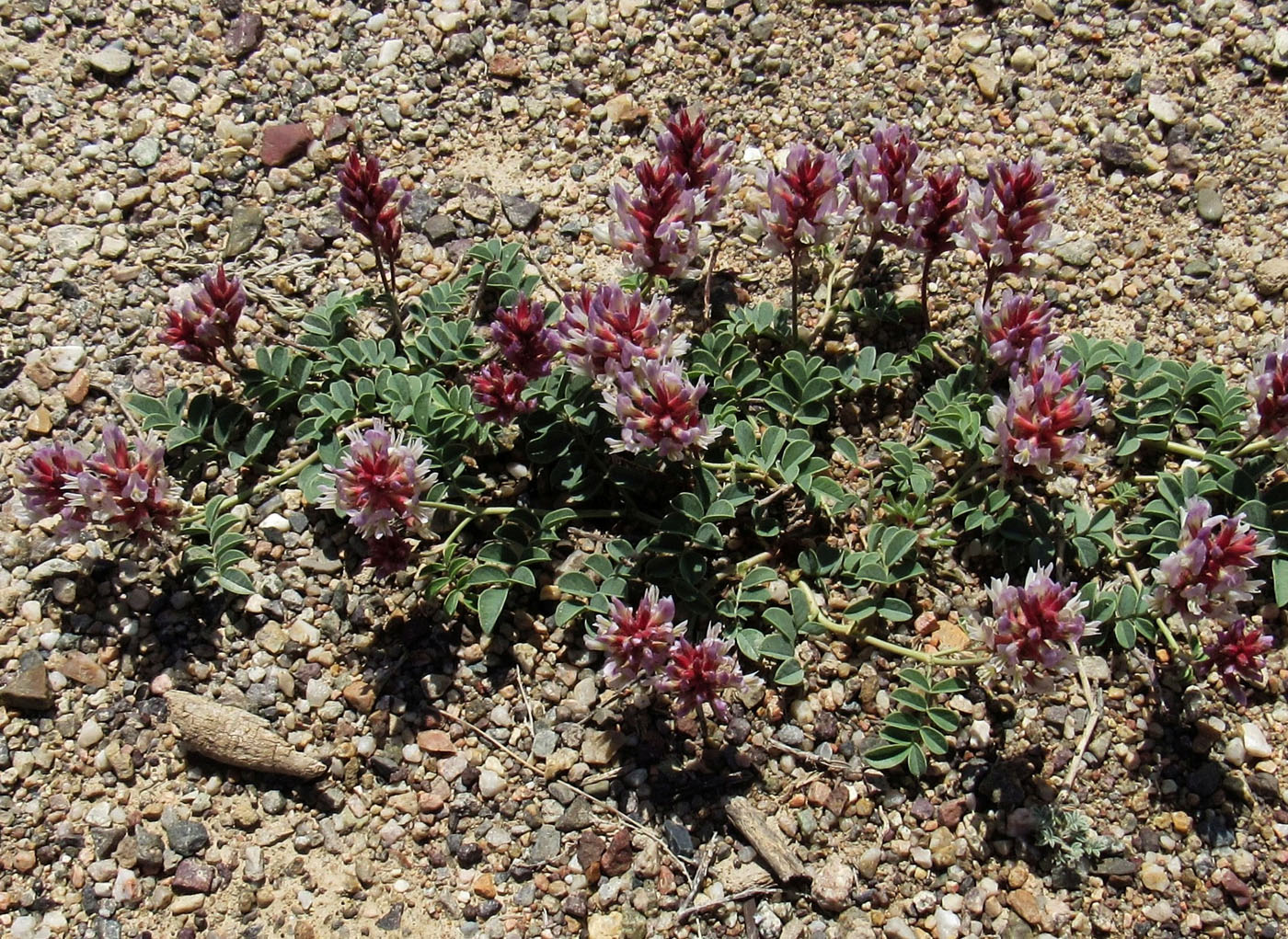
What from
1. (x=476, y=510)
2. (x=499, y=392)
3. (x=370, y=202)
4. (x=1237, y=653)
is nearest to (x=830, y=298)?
(x=499, y=392)

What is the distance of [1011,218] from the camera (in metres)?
3.56

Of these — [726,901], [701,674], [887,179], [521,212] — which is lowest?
[726,901]

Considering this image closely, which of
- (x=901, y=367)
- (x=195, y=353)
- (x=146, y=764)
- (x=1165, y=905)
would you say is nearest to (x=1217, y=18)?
(x=901, y=367)

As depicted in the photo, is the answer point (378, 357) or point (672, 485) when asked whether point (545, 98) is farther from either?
point (672, 485)

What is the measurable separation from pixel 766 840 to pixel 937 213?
196 centimetres

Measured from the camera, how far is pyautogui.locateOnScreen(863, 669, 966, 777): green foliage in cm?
321

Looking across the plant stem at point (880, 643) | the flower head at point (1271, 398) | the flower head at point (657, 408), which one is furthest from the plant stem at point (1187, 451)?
the flower head at point (657, 408)

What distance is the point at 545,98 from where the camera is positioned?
4.74m

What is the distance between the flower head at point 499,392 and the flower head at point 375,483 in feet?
0.89

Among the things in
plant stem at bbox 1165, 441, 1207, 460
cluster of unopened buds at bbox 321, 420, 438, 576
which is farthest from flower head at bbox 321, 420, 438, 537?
plant stem at bbox 1165, 441, 1207, 460

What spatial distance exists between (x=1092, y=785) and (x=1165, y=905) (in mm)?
344

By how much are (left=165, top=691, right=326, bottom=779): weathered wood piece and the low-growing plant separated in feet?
1.28

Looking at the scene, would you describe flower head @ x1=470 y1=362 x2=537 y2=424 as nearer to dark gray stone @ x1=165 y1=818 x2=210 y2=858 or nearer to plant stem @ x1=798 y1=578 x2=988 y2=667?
plant stem @ x1=798 y1=578 x2=988 y2=667

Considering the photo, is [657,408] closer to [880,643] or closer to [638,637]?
[638,637]
